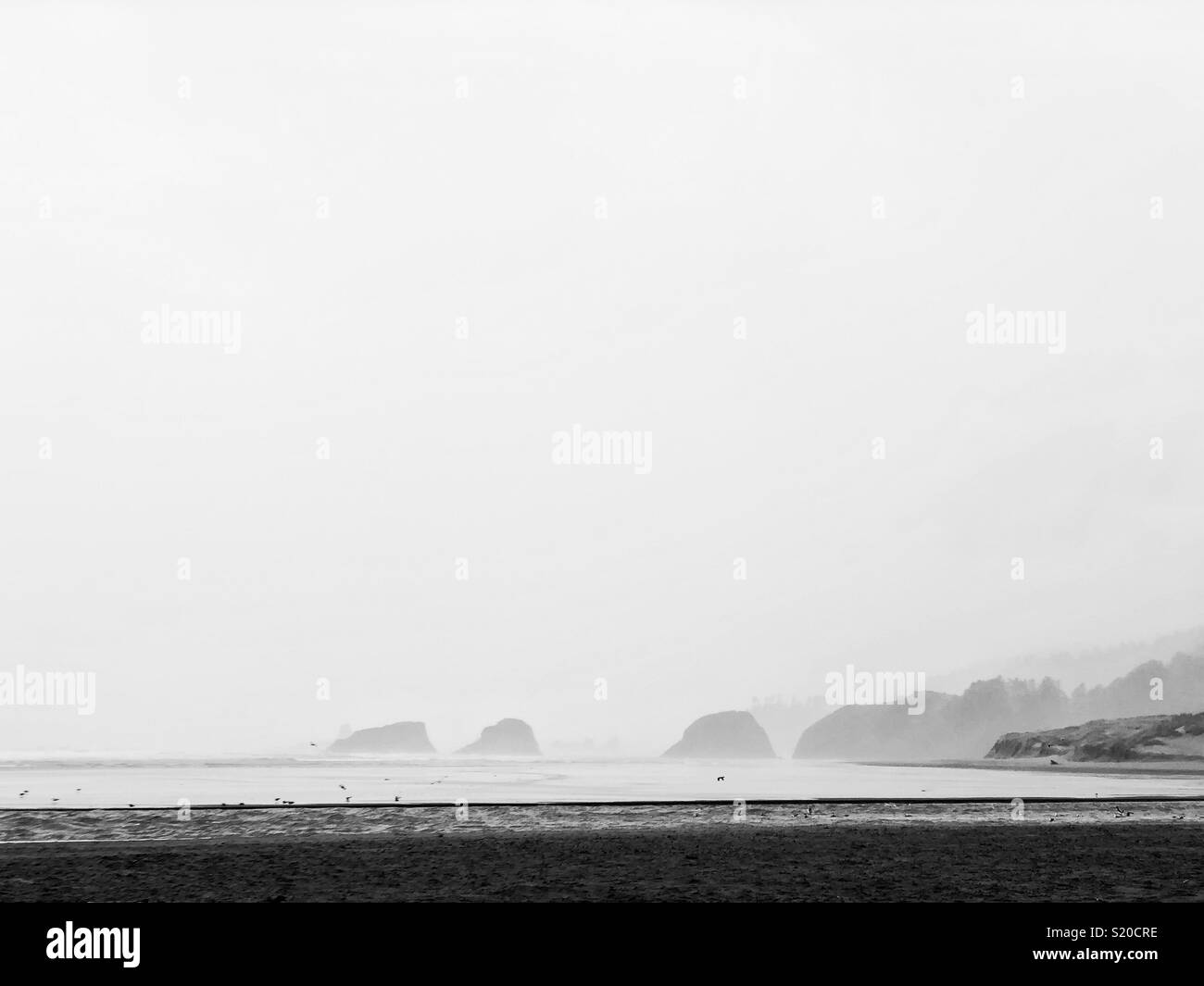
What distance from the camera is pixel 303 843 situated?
31.5m

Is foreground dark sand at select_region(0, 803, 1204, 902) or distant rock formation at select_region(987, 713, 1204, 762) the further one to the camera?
distant rock formation at select_region(987, 713, 1204, 762)

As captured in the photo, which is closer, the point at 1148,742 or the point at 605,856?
the point at 605,856

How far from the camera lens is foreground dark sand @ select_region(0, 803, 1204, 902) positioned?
22.6m

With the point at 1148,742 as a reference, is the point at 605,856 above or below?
above

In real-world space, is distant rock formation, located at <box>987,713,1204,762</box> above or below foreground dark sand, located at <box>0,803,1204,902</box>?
below

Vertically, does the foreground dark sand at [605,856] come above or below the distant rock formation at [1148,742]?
above

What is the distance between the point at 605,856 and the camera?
92.7ft

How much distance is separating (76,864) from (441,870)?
10942mm

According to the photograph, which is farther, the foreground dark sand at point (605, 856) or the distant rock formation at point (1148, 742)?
the distant rock formation at point (1148, 742)

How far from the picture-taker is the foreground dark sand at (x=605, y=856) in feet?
74.2
